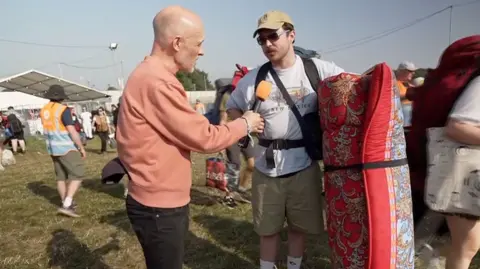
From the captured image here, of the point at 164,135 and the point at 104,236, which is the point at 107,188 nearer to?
the point at 104,236

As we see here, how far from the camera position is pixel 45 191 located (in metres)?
6.84

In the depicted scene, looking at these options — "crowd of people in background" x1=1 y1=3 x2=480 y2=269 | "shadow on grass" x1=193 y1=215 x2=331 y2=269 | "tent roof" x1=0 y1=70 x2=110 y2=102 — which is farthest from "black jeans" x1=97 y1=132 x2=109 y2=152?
"crowd of people in background" x1=1 y1=3 x2=480 y2=269

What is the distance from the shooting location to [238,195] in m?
5.32

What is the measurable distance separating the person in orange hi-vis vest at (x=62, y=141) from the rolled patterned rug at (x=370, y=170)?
14.6 feet

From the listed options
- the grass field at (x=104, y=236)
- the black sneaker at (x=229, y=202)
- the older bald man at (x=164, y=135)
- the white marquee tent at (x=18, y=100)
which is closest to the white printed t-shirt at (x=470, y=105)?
the older bald man at (x=164, y=135)

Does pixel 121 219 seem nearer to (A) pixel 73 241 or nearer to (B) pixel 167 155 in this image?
(A) pixel 73 241

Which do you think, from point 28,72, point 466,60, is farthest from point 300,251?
point 28,72

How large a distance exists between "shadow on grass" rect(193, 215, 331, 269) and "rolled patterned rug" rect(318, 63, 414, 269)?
4.41 feet

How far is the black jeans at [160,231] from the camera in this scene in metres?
1.82

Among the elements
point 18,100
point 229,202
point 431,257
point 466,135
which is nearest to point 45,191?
point 229,202

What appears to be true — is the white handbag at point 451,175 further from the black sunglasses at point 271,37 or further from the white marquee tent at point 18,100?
the white marquee tent at point 18,100

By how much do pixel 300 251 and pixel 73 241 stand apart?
110 inches

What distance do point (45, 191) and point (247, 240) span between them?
492cm

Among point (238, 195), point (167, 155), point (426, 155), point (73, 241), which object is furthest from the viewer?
point (238, 195)
